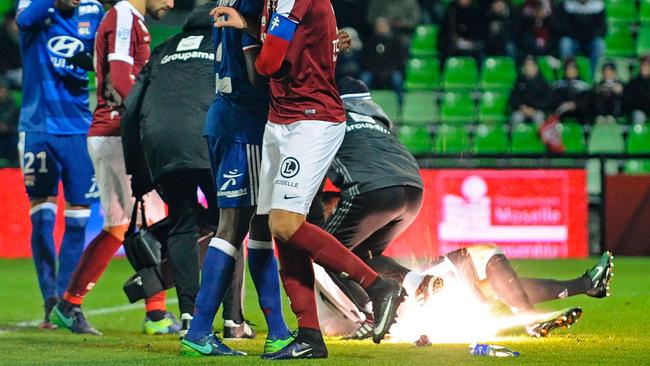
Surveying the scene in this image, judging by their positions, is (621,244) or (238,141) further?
(621,244)

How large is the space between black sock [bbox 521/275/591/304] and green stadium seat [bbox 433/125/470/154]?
8.61m

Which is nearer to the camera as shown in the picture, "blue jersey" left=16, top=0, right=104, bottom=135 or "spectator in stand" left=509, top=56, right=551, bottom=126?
"blue jersey" left=16, top=0, right=104, bottom=135

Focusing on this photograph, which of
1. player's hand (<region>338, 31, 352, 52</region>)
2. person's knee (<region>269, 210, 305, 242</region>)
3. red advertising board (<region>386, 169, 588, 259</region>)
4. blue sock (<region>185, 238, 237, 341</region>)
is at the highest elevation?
player's hand (<region>338, 31, 352, 52</region>)

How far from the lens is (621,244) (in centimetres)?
1464

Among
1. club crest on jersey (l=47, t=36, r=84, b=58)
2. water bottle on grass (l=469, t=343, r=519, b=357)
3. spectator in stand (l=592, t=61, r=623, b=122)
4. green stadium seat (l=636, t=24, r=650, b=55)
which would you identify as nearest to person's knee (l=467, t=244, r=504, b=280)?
water bottle on grass (l=469, t=343, r=519, b=357)

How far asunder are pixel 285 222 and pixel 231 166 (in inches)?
20.1

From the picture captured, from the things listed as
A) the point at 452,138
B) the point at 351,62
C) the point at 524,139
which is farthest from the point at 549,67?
the point at 351,62

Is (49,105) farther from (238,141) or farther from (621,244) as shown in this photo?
(621,244)

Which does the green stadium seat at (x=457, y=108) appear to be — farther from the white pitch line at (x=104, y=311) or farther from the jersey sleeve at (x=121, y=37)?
the jersey sleeve at (x=121, y=37)

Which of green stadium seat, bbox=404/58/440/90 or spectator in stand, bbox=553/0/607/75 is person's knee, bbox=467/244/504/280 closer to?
green stadium seat, bbox=404/58/440/90

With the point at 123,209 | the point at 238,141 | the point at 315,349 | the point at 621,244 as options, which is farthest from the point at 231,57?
the point at 621,244

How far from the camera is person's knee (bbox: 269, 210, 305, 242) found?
19.1 feet

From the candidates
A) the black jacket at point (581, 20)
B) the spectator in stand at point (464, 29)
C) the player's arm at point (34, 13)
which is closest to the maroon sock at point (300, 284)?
the player's arm at point (34, 13)

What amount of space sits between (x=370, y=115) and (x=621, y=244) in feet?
25.4
